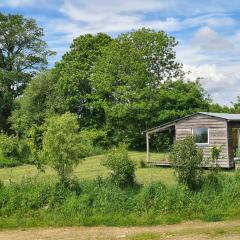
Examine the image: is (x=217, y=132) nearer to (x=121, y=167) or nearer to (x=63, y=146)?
(x=121, y=167)

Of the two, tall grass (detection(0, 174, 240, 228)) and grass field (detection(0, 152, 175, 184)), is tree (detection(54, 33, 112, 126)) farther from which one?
tall grass (detection(0, 174, 240, 228))

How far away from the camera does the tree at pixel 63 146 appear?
18.5 metres

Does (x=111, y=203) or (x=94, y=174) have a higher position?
(x=94, y=174)

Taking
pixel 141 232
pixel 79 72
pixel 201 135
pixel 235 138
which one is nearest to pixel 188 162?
pixel 141 232

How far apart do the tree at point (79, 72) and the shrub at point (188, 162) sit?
28.2 metres

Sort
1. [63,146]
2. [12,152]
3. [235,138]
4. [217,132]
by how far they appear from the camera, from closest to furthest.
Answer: [63,146] < [217,132] < [235,138] < [12,152]

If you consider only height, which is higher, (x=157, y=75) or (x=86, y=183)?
(x=157, y=75)

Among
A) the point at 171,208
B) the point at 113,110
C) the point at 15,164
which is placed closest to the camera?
the point at 171,208

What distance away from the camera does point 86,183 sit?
61.7 feet

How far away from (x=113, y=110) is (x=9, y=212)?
25.6 m

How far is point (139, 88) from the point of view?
4281 centimetres

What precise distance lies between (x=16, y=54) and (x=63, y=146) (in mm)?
39926

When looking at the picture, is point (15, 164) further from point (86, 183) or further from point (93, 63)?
point (86, 183)

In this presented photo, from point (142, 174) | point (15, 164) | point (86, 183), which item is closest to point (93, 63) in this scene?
point (15, 164)
